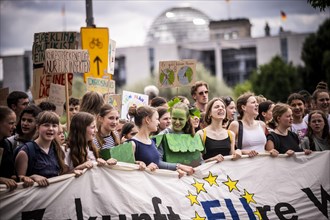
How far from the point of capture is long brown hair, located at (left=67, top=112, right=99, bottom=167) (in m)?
8.66

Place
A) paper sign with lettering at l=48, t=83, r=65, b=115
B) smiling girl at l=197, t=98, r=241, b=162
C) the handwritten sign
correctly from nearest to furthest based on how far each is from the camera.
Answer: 1. smiling girl at l=197, t=98, r=241, b=162
2. paper sign with lettering at l=48, t=83, r=65, b=115
3. the handwritten sign

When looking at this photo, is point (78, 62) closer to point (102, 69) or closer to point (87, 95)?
point (87, 95)

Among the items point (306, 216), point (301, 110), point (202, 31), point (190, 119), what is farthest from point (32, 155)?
point (202, 31)

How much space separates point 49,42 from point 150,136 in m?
2.52

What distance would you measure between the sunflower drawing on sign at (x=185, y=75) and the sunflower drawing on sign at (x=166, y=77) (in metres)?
0.13

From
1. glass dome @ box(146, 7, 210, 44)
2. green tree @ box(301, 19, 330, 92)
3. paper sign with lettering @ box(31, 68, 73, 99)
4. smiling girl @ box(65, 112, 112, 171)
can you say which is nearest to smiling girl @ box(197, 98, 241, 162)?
smiling girl @ box(65, 112, 112, 171)

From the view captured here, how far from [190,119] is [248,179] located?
104 cm

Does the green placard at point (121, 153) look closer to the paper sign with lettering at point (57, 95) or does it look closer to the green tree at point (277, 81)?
the paper sign with lettering at point (57, 95)

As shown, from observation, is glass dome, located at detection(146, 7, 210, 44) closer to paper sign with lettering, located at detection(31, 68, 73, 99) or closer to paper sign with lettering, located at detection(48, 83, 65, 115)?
paper sign with lettering, located at detection(31, 68, 73, 99)

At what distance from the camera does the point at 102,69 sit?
13.1m

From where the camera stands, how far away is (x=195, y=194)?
9414mm

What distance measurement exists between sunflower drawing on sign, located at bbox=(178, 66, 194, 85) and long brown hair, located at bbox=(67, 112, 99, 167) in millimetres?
4304

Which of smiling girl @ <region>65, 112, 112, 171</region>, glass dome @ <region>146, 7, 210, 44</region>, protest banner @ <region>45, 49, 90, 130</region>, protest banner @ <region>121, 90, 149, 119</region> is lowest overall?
smiling girl @ <region>65, 112, 112, 171</region>

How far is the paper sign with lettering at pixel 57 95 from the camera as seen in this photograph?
11359 millimetres
